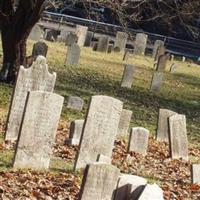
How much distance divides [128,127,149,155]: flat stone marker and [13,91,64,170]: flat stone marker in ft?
8.55

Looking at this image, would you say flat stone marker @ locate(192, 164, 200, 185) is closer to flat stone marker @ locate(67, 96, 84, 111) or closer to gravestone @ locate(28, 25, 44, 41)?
flat stone marker @ locate(67, 96, 84, 111)

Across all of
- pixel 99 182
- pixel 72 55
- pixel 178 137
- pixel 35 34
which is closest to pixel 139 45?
pixel 35 34

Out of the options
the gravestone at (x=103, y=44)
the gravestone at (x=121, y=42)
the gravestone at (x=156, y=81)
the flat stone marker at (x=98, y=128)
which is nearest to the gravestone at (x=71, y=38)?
the gravestone at (x=103, y=44)

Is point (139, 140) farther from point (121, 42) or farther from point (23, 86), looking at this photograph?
point (121, 42)

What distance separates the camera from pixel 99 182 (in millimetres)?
7297

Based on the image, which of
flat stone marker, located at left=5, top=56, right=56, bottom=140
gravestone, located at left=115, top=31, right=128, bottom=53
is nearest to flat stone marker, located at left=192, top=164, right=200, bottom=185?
flat stone marker, located at left=5, top=56, right=56, bottom=140

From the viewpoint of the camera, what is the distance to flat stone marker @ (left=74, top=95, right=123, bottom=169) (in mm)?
10625

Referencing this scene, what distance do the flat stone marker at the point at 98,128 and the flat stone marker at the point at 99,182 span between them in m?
3.24

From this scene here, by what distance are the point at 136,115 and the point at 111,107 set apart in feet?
28.3

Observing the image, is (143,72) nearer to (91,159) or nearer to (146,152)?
(146,152)

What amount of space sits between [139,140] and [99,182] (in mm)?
5751

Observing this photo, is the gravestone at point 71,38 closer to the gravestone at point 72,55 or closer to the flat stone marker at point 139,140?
the gravestone at point 72,55

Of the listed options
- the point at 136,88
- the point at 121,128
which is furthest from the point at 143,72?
the point at 121,128

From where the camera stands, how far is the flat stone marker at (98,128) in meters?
10.6
